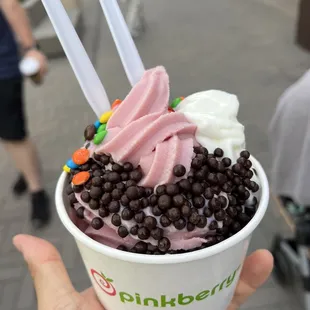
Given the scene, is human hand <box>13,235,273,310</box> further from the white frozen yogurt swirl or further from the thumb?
the white frozen yogurt swirl

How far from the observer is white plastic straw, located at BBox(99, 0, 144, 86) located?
78 centimetres

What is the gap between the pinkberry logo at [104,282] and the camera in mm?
714

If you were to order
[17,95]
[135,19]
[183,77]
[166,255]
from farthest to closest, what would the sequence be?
1. [135,19]
2. [183,77]
3. [17,95]
4. [166,255]

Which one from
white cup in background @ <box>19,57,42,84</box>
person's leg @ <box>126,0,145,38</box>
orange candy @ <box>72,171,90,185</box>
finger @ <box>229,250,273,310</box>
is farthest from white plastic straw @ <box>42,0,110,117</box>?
person's leg @ <box>126,0,145,38</box>

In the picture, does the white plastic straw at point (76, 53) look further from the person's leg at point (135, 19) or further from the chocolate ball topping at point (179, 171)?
the person's leg at point (135, 19)

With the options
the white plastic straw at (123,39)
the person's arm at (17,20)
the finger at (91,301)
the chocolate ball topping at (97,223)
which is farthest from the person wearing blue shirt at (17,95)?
the chocolate ball topping at (97,223)

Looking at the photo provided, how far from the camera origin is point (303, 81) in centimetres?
143

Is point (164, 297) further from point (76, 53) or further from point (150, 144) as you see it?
point (76, 53)

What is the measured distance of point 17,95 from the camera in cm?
187

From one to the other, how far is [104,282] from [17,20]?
1304mm

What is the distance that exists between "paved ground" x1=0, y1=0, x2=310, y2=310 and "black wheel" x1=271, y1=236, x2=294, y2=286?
0.14 ft

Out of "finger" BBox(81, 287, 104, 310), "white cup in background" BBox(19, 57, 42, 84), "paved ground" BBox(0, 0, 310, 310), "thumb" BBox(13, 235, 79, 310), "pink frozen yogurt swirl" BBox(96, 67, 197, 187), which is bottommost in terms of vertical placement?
"paved ground" BBox(0, 0, 310, 310)

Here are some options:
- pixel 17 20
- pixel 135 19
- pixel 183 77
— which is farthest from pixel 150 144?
pixel 135 19

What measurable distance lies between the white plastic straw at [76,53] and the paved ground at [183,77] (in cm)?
113
